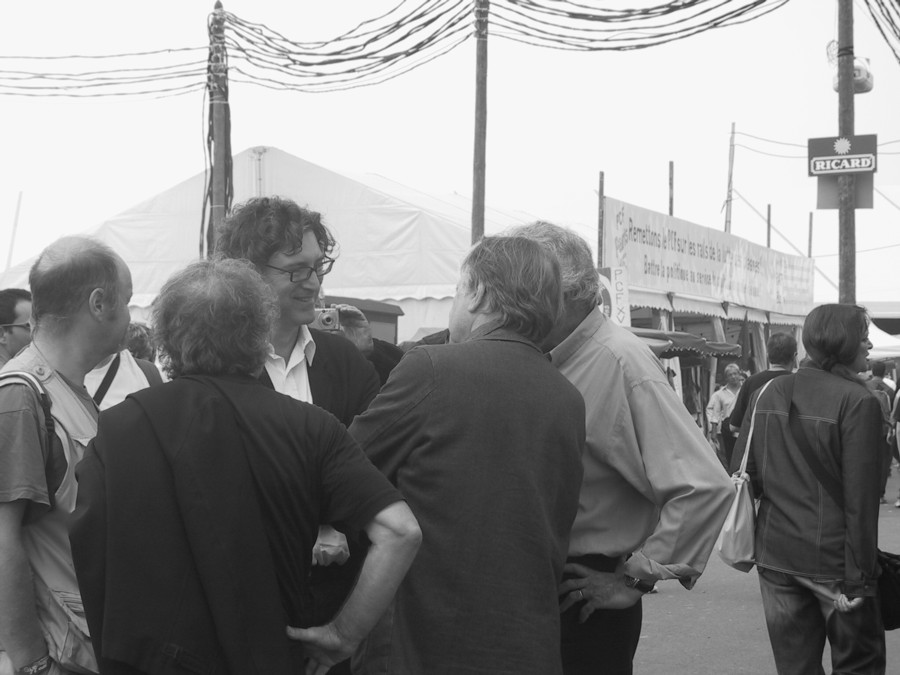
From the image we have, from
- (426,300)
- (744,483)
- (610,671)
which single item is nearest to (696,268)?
(426,300)

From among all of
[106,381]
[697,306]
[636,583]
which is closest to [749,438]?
[636,583]

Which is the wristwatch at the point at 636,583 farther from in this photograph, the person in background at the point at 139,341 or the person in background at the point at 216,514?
the person in background at the point at 139,341

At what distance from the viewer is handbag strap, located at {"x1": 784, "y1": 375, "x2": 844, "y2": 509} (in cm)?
412

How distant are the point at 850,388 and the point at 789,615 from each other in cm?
98

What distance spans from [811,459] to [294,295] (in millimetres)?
2313

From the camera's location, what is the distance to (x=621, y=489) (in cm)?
292

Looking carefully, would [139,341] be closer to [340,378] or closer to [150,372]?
[150,372]

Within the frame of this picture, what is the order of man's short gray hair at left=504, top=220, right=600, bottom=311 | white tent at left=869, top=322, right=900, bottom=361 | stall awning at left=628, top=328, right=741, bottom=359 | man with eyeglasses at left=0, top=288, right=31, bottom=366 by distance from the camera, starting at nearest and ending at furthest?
1. man's short gray hair at left=504, top=220, right=600, bottom=311
2. man with eyeglasses at left=0, top=288, right=31, bottom=366
3. stall awning at left=628, top=328, right=741, bottom=359
4. white tent at left=869, top=322, right=900, bottom=361

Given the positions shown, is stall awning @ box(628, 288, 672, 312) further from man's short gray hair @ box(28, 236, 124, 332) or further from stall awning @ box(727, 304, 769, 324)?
man's short gray hair @ box(28, 236, 124, 332)

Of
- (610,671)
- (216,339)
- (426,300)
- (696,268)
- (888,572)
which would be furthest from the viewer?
(696,268)

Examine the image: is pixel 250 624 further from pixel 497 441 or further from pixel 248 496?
pixel 497 441

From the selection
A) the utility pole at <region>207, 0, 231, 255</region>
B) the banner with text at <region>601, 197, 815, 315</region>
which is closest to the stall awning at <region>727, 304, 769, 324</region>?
the banner with text at <region>601, 197, 815, 315</region>

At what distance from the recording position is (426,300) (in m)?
17.6

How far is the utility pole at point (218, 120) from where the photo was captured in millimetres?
13008
